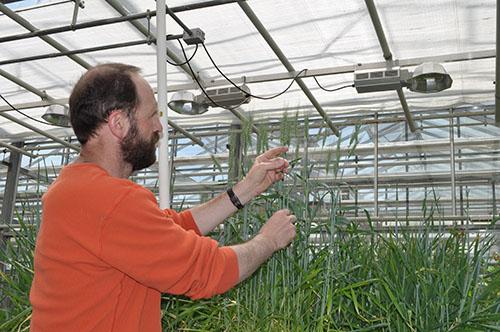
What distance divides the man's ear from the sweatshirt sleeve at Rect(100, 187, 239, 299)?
0.54ft

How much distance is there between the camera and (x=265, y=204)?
2008mm

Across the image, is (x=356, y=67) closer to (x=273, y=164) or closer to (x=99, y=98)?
→ (x=273, y=164)

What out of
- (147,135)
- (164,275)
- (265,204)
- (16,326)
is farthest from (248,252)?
(16,326)

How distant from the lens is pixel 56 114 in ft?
18.1

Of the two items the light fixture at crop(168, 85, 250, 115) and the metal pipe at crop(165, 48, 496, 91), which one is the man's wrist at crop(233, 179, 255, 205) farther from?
the metal pipe at crop(165, 48, 496, 91)

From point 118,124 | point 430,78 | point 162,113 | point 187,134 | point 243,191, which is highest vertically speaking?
point 187,134

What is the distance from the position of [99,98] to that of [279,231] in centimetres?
51

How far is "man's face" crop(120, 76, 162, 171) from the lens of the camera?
4.62 ft

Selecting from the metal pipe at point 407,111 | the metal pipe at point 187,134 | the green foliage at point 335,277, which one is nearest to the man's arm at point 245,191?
the green foliage at point 335,277

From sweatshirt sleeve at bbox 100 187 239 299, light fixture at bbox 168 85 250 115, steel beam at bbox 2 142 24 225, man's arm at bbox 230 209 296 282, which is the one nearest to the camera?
sweatshirt sleeve at bbox 100 187 239 299

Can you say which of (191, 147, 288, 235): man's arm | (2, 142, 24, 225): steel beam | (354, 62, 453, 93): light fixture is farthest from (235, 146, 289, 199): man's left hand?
(2, 142, 24, 225): steel beam

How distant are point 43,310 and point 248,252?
1.49 ft

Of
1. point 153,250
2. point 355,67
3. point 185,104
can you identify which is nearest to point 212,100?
point 185,104

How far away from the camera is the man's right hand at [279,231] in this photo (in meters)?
1.44
